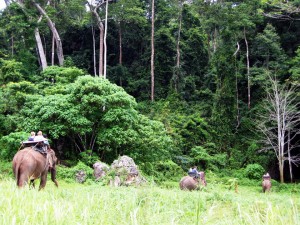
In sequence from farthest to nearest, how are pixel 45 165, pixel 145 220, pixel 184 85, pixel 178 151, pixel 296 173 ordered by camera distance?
1. pixel 184 85
2. pixel 296 173
3. pixel 178 151
4. pixel 45 165
5. pixel 145 220

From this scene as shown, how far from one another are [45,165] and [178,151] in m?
12.4

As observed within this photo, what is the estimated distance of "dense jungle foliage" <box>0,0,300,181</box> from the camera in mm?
13758

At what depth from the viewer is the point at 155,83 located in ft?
82.6

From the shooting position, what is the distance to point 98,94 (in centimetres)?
1370

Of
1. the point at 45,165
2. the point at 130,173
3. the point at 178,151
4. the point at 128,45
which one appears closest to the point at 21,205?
the point at 45,165

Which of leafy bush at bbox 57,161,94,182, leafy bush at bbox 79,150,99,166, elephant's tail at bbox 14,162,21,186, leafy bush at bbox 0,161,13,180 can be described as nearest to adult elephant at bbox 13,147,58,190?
elephant's tail at bbox 14,162,21,186

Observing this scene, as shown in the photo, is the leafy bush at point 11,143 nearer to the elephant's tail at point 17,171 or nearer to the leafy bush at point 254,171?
the elephant's tail at point 17,171

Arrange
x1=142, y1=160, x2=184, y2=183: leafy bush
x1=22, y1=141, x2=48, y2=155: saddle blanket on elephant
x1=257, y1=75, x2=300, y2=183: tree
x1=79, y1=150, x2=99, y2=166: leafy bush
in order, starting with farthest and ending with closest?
1. x1=257, y1=75, x2=300, y2=183: tree
2. x1=142, y1=160, x2=184, y2=183: leafy bush
3. x1=79, y1=150, x2=99, y2=166: leafy bush
4. x1=22, y1=141, x2=48, y2=155: saddle blanket on elephant

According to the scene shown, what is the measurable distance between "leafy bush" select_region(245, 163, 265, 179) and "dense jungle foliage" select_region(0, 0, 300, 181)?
2.2 inches

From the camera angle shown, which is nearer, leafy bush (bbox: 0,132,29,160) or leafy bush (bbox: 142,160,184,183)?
leafy bush (bbox: 0,132,29,160)

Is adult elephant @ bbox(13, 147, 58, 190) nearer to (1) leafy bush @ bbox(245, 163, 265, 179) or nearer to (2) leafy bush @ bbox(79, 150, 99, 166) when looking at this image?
(2) leafy bush @ bbox(79, 150, 99, 166)

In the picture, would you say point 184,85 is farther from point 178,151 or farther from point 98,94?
point 98,94

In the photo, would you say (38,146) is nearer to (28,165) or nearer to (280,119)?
(28,165)

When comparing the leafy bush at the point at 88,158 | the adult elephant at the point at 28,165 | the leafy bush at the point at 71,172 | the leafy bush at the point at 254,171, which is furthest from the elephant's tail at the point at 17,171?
the leafy bush at the point at 254,171
